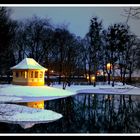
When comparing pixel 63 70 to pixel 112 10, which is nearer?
pixel 112 10

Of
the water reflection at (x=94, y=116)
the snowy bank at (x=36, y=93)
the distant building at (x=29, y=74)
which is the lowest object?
the water reflection at (x=94, y=116)

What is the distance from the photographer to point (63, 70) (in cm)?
1327

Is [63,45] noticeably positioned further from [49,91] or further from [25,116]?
[25,116]

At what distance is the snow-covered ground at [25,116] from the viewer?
8.16 m

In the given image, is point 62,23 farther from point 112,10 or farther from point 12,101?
point 12,101

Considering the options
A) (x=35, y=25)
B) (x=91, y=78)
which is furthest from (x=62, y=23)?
(x=91, y=78)

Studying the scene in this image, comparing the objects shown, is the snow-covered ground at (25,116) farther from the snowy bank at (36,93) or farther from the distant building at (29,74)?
the snowy bank at (36,93)

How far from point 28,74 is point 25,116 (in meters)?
7.16

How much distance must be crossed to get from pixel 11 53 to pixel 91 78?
2.91 m

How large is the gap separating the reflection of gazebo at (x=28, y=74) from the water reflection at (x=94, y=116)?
1391 mm

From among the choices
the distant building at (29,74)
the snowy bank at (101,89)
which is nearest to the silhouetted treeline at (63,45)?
the distant building at (29,74)

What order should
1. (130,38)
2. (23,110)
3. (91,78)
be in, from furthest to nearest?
(91,78)
(130,38)
(23,110)

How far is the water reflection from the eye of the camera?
24.5 feet
